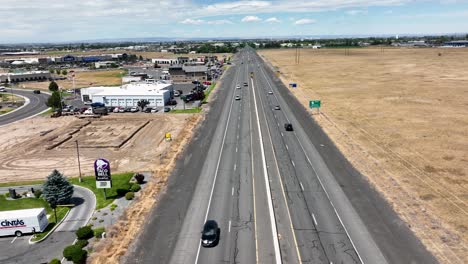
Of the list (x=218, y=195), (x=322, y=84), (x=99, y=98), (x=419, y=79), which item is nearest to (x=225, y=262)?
(x=218, y=195)

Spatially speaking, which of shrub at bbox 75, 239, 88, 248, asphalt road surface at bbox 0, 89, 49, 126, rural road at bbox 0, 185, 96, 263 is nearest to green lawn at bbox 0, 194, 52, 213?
rural road at bbox 0, 185, 96, 263

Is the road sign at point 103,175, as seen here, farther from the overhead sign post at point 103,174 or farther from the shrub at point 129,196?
the shrub at point 129,196

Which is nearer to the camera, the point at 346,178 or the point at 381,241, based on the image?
the point at 381,241

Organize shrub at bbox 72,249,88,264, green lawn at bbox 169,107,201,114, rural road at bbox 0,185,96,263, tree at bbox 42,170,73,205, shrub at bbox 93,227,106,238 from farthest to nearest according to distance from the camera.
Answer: green lawn at bbox 169,107,201,114
tree at bbox 42,170,73,205
shrub at bbox 93,227,106,238
rural road at bbox 0,185,96,263
shrub at bbox 72,249,88,264

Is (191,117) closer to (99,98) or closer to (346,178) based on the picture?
(99,98)

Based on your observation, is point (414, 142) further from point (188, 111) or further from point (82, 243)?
point (188, 111)

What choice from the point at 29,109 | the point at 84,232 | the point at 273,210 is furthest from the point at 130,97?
the point at 273,210

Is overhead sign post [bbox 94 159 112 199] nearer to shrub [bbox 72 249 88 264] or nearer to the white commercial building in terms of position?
shrub [bbox 72 249 88 264]
